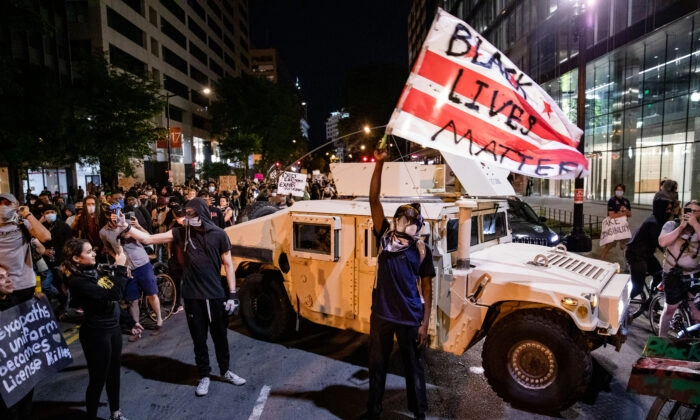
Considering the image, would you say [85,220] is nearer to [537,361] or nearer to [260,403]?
[260,403]

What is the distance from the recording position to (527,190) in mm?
33250

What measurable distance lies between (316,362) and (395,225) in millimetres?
2465

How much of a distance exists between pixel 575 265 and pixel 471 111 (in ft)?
7.66

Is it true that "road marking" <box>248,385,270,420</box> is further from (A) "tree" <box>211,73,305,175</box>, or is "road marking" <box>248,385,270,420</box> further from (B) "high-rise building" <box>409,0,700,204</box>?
(A) "tree" <box>211,73,305,175</box>

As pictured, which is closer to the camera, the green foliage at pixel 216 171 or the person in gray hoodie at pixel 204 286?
the person in gray hoodie at pixel 204 286

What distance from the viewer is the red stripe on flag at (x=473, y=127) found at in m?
3.54

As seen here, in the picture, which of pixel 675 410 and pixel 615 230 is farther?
pixel 615 230

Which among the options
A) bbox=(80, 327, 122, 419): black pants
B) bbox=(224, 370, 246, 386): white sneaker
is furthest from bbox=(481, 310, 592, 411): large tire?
bbox=(80, 327, 122, 419): black pants

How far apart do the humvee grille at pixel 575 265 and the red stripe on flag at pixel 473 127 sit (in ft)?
4.93

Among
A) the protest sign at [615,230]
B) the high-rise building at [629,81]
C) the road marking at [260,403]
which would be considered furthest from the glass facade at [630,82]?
the road marking at [260,403]

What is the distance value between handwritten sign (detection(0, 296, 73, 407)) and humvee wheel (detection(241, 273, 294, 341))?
2.45 metres

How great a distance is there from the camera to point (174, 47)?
49.0 meters

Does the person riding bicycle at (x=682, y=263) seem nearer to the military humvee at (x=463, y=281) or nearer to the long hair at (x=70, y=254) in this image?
the military humvee at (x=463, y=281)

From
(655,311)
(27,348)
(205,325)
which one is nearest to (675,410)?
(655,311)
